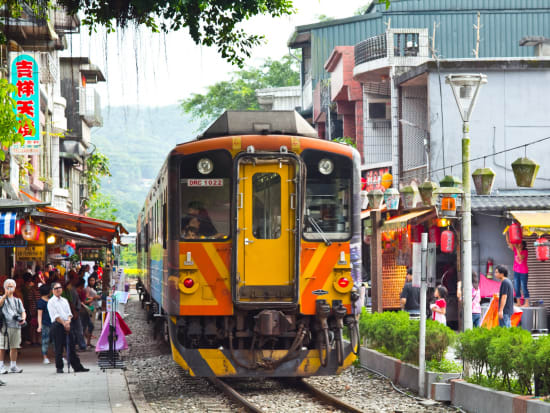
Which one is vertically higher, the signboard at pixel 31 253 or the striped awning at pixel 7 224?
the striped awning at pixel 7 224

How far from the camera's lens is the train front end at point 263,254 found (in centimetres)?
1273

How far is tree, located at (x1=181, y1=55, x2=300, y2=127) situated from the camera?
59.7 metres

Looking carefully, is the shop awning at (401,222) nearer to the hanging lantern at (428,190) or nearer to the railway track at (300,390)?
the hanging lantern at (428,190)

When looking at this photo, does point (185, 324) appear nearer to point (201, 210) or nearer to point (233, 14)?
point (201, 210)

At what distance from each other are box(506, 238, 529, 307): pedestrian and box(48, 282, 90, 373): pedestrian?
10219 millimetres

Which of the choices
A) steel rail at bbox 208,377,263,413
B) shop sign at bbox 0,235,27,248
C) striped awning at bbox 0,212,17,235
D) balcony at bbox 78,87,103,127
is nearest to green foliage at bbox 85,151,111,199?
balcony at bbox 78,87,103,127

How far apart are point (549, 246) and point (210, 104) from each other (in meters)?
41.3

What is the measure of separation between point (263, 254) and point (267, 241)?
A: 0.18 meters

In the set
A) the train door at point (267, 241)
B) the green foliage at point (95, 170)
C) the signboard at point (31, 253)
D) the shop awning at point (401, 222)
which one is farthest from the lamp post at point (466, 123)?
the green foliage at point (95, 170)

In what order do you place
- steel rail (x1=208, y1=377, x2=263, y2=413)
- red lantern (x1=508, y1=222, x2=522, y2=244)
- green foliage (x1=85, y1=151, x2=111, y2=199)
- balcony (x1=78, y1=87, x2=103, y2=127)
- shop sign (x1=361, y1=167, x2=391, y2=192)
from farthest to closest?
green foliage (x1=85, y1=151, x2=111, y2=199), balcony (x1=78, y1=87, x2=103, y2=127), shop sign (x1=361, y1=167, x2=391, y2=192), red lantern (x1=508, y1=222, x2=522, y2=244), steel rail (x1=208, y1=377, x2=263, y2=413)

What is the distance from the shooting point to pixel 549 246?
20.5 m

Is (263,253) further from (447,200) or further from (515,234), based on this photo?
(515,234)

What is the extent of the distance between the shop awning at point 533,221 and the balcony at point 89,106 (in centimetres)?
3335

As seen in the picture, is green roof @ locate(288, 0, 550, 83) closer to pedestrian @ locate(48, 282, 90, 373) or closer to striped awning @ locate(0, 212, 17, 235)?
striped awning @ locate(0, 212, 17, 235)
